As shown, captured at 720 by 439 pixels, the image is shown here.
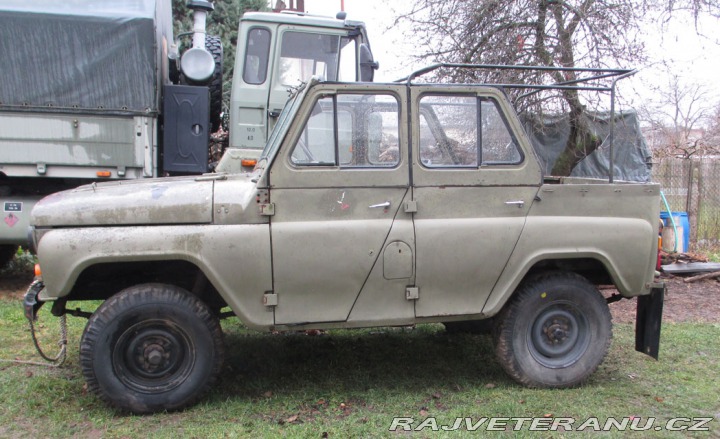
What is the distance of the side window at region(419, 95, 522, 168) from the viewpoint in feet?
13.9

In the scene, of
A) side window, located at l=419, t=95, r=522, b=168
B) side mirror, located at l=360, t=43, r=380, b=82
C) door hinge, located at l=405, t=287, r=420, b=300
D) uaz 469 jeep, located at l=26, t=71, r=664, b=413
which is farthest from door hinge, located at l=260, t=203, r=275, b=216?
side mirror, located at l=360, t=43, r=380, b=82

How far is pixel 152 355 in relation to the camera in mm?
3914

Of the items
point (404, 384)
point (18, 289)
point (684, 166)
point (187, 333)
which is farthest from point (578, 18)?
point (18, 289)

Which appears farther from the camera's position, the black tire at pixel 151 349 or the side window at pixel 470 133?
the side window at pixel 470 133

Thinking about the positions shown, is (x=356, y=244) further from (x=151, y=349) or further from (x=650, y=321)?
(x=650, y=321)

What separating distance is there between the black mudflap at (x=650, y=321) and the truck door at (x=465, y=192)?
1.23 meters

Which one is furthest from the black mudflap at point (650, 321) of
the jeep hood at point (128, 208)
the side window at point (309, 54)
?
the side window at point (309, 54)

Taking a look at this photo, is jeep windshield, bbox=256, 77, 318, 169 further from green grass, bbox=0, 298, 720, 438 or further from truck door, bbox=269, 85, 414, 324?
green grass, bbox=0, 298, 720, 438

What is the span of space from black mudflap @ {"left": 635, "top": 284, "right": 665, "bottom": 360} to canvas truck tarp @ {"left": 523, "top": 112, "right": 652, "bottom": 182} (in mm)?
2440

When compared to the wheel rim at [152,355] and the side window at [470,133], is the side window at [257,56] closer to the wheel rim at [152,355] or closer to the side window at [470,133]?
the side window at [470,133]

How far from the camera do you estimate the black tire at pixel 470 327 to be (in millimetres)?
5174

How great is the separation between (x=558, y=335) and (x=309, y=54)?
425 cm

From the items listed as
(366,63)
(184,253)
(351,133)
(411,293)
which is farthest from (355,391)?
(366,63)

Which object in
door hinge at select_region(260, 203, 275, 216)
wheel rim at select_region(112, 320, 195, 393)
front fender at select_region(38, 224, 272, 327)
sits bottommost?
wheel rim at select_region(112, 320, 195, 393)
